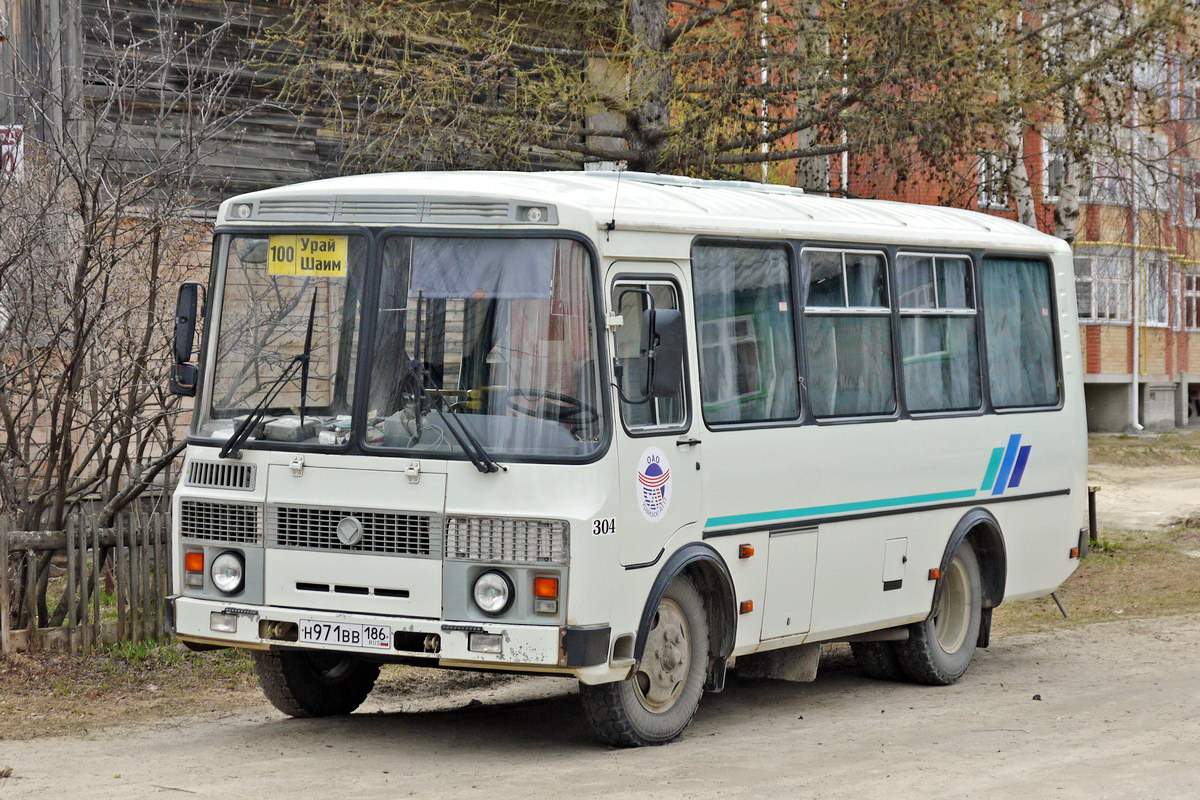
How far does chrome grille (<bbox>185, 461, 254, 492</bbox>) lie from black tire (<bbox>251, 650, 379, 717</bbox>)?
97 cm

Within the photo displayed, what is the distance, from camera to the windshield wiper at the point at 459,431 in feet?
26.3

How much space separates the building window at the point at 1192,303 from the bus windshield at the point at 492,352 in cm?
3935

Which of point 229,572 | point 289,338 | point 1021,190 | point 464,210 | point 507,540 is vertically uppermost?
point 1021,190

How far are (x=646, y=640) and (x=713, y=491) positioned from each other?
2.95 ft

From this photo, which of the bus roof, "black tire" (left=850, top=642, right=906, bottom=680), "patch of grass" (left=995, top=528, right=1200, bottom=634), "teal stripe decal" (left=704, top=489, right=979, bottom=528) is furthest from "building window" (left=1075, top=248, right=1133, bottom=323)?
the bus roof

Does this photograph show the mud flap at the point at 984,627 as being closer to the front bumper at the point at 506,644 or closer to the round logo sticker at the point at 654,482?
the round logo sticker at the point at 654,482

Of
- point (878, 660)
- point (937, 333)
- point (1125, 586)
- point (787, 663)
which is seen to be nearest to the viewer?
point (787, 663)

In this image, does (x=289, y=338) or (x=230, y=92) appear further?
(x=230, y=92)

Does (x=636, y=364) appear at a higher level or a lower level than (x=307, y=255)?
lower

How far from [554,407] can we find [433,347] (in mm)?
648

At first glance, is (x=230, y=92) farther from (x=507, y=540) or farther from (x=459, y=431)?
(x=507, y=540)

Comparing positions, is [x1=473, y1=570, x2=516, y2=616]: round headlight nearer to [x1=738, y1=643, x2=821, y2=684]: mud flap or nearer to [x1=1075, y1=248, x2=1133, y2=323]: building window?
[x1=738, y1=643, x2=821, y2=684]: mud flap

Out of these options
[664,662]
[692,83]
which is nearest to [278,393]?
[664,662]

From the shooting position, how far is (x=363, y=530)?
26.9ft
